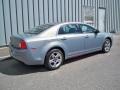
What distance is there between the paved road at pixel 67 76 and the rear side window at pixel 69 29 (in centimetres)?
111

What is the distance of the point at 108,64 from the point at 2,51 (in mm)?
4640

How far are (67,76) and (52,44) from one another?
1.16 m

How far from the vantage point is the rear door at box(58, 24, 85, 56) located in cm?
578

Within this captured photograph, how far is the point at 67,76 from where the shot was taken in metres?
4.79

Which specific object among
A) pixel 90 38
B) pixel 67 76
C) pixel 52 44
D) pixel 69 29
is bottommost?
pixel 67 76

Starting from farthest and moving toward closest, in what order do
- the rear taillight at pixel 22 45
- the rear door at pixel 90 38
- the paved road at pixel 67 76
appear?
the rear door at pixel 90 38 < the rear taillight at pixel 22 45 < the paved road at pixel 67 76

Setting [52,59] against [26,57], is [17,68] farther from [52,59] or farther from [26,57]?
[52,59]

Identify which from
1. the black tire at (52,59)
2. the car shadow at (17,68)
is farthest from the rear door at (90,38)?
the black tire at (52,59)

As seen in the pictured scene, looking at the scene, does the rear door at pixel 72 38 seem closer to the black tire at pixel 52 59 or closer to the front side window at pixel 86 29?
the front side window at pixel 86 29

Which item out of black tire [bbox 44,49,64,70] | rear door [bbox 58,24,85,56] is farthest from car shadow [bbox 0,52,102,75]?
rear door [bbox 58,24,85,56]

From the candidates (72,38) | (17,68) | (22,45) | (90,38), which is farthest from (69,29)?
(17,68)

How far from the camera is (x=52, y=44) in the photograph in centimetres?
538

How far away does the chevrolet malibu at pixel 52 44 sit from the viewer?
5.07 metres

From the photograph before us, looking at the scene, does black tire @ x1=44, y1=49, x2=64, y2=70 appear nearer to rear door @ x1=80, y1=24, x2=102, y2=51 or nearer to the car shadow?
the car shadow
